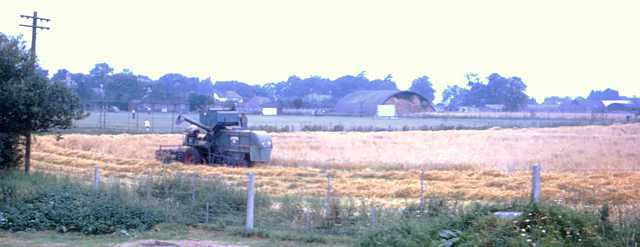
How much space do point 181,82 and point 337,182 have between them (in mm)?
108818

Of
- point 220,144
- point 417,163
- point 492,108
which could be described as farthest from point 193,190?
point 492,108

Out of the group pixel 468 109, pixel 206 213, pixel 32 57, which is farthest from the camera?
pixel 468 109

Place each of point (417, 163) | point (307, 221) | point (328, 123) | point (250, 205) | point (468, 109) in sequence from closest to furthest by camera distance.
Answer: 1. point (307, 221)
2. point (250, 205)
3. point (417, 163)
4. point (328, 123)
5. point (468, 109)

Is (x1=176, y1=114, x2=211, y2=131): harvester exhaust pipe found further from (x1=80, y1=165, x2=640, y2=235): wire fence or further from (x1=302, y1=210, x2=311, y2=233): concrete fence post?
(x1=302, y1=210, x2=311, y2=233): concrete fence post

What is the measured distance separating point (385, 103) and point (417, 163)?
176 feet

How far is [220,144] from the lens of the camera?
4081cm

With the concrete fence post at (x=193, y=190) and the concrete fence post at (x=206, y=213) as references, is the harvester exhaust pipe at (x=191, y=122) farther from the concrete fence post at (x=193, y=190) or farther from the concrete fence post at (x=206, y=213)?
the concrete fence post at (x=206, y=213)

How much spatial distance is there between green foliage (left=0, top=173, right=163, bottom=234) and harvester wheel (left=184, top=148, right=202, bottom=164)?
73.6ft

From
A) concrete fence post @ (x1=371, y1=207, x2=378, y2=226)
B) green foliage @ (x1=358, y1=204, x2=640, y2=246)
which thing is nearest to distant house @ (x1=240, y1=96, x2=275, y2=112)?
concrete fence post @ (x1=371, y1=207, x2=378, y2=226)

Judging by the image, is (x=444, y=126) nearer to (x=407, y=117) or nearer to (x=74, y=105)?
(x=407, y=117)

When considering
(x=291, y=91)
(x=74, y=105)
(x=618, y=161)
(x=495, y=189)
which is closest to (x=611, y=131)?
(x=618, y=161)

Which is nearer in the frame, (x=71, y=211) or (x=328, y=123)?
(x=71, y=211)

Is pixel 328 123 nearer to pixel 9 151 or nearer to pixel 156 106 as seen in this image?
pixel 156 106

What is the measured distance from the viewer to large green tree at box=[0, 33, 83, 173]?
2102cm
